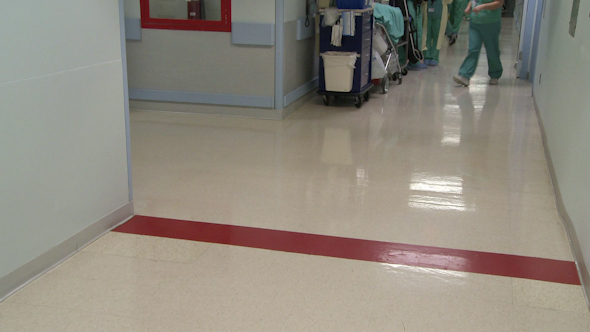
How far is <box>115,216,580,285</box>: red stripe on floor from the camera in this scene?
9.39ft

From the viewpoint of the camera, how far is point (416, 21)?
383 inches

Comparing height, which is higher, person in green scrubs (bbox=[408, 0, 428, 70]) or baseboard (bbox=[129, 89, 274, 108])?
person in green scrubs (bbox=[408, 0, 428, 70])

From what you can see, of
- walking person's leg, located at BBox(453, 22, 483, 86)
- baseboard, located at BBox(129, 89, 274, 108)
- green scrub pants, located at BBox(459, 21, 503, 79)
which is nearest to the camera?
baseboard, located at BBox(129, 89, 274, 108)

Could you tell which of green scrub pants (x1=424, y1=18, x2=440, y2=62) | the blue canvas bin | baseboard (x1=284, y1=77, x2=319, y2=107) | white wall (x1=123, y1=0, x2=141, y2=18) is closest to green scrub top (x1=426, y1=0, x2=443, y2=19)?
green scrub pants (x1=424, y1=18, x2=440, y2=62)

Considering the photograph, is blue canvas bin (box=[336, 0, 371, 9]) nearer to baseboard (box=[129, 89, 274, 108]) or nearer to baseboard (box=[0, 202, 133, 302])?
baseboard (box=[129, 89, 274, 108])

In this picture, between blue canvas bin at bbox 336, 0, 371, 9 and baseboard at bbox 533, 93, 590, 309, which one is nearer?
baseboard at bbox 533, 93, 590, 309

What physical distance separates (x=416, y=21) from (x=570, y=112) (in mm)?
6329

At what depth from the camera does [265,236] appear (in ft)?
10.6

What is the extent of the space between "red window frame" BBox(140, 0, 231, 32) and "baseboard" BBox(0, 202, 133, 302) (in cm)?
296

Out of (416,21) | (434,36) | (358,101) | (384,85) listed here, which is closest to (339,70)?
(358,101)

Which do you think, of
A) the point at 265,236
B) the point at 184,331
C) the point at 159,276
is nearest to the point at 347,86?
the point at 265,236

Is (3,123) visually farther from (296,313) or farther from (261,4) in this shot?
(261,4)

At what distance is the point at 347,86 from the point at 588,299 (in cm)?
424

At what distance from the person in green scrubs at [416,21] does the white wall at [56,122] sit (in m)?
7.05
